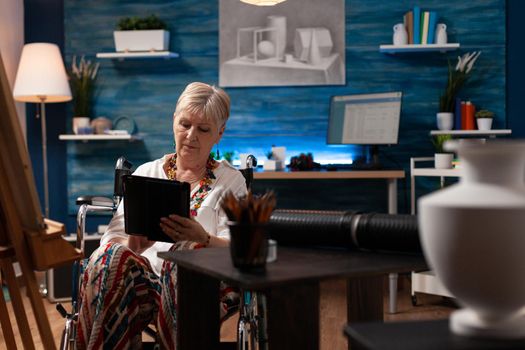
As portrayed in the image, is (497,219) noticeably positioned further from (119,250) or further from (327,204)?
(327,204)

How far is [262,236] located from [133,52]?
3.99 meters

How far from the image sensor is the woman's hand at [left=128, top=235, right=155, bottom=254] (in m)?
2.49

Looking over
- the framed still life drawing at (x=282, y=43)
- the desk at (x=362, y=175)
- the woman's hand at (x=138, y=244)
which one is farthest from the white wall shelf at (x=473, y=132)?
the woman's hand at (x=138, y=244)

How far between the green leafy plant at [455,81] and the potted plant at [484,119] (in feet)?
0.64

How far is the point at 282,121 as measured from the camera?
5273 mm

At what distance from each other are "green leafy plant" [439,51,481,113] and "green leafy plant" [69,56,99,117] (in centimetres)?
248

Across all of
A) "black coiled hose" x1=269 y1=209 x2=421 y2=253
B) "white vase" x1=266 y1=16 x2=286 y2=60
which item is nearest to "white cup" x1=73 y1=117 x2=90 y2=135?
"white vase" x1=266 y1=16 x2=286 y2=60

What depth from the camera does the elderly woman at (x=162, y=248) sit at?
2168 mm

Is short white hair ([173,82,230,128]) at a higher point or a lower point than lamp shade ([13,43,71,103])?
lower

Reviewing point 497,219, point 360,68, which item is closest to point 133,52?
point 360,68

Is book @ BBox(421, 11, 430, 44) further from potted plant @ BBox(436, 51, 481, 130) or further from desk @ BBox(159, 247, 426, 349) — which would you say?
desk @ BBox(159, 247, 426, 349)

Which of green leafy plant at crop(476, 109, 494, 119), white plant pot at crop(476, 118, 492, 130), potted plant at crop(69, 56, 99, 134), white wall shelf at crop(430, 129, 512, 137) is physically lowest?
white wall shelf at crop(430, 129, 512, 137)

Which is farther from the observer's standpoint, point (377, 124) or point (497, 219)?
point (377, 124)

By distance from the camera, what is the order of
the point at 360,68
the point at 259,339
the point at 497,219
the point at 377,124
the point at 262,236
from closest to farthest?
1. the point at 497,219
2. the point at 262,236
3. the point at 259,339
4. the point at 377,124
5. the point at 360,68
